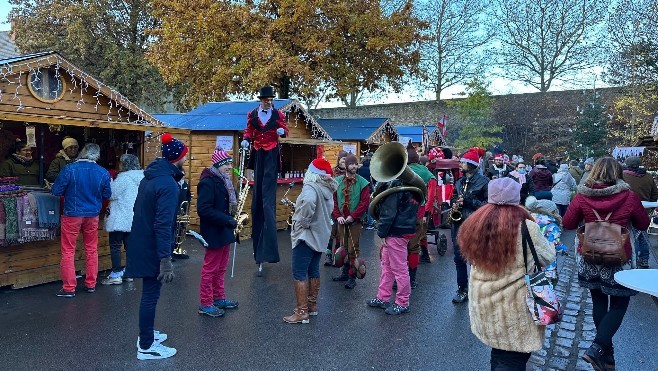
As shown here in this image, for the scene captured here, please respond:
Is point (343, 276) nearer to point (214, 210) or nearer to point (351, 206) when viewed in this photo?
point (351, 206)

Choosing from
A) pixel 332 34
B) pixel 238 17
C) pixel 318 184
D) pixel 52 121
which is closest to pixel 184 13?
pixel 238 17

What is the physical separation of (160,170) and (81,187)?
2.53 m

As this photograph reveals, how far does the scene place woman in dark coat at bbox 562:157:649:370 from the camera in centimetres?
441

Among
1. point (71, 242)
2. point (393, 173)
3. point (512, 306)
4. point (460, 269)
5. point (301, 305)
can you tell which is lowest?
point (301, 305)

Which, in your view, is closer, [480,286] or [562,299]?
[480,286]

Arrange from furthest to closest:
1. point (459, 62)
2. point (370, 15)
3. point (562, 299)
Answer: point (459, 62)
point (370, 15)
point (562, 299)

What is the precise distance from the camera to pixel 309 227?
213 inches

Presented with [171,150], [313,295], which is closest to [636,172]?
[313,295]

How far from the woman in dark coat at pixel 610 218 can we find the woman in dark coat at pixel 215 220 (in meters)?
3.34

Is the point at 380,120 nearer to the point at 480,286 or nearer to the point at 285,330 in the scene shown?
the point at 285,330

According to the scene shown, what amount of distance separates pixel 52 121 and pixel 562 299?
708cm

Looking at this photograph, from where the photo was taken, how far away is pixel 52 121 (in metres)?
6.48

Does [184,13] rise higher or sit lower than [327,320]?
higher

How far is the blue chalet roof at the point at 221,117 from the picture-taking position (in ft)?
37.2
